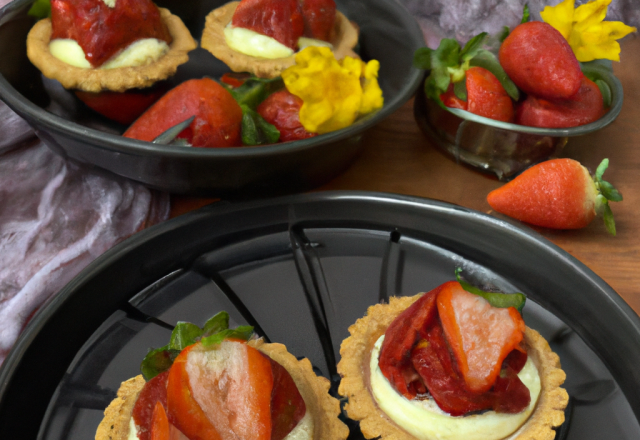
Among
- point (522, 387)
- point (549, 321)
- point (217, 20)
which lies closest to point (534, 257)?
point (549, 321)

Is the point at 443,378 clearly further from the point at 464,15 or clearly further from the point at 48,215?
the point at 464,15

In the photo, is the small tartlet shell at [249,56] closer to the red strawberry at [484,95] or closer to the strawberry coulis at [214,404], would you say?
the red strawberry at [484,95]

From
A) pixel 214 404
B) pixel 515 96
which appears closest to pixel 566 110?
pixel 515 96

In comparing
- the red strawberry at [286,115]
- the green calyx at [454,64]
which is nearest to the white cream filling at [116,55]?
the red strawberry at [286,115]

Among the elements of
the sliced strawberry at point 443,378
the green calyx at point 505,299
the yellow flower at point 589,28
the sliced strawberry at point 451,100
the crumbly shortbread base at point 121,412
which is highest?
the yellow flower at point 589,28

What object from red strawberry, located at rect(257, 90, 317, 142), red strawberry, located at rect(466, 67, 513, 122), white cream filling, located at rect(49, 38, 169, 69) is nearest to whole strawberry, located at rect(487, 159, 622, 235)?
red strawberry, located at rect(466, 67, 513, 122)

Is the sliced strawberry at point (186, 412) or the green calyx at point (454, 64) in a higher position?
the green calyx at point (454, 64)

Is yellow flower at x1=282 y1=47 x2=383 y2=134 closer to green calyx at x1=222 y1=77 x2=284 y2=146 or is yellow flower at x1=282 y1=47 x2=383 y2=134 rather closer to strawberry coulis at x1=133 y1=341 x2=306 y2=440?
green calyx at x1=222 y1=77 x2=284 y2=146
